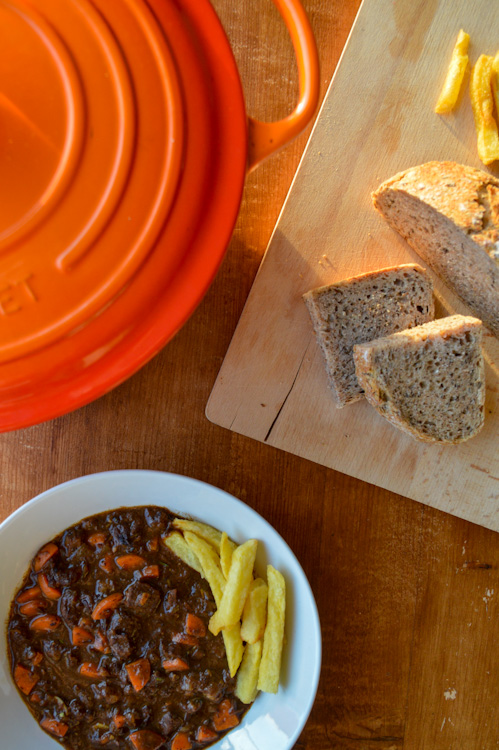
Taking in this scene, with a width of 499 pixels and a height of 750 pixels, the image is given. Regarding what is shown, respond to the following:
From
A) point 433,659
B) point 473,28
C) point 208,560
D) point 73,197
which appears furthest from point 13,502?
point 473,28

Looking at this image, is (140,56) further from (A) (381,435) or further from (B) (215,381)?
(A) (381,435)

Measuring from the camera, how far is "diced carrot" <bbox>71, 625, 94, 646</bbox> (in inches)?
82.8

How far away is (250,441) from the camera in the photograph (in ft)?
7.55

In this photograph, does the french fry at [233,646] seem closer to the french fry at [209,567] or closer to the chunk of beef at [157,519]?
the french fry at [209,567]

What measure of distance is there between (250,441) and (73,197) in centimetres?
126

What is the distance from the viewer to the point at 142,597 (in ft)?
6.77

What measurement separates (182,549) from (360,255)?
4.22ft

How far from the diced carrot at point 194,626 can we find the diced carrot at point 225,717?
0.93 ft

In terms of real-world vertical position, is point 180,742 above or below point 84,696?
below

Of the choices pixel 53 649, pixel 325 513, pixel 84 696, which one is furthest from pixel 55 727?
pixel 325 513

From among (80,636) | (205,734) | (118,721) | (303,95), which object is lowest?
(205,734)

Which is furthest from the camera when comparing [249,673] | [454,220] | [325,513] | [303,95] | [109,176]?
[325,513]

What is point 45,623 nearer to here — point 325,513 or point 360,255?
point 325,513

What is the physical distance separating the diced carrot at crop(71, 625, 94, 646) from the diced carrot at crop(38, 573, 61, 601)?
0.14 meters
